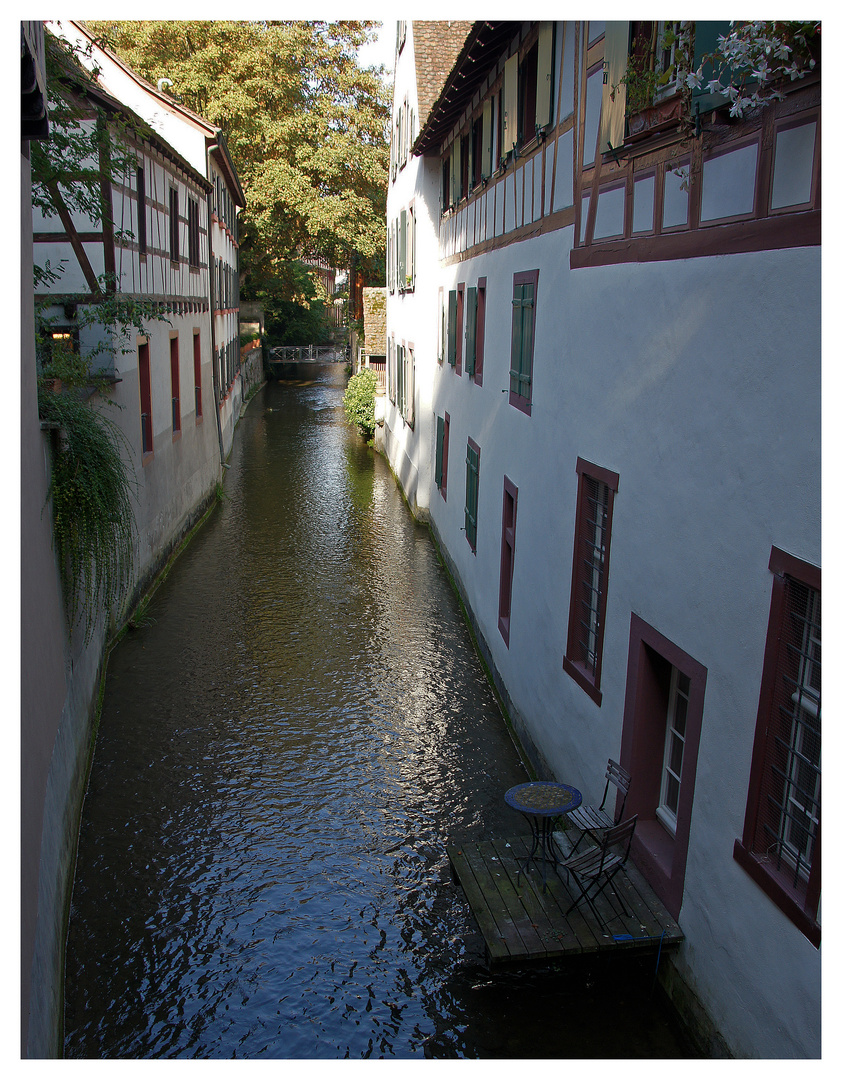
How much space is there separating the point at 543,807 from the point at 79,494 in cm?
452

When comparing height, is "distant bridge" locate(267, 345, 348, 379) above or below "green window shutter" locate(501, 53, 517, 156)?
below

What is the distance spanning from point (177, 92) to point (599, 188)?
29.6 m

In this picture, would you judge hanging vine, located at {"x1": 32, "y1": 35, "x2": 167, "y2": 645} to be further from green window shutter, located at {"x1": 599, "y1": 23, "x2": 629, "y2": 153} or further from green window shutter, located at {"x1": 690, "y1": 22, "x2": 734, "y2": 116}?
green window shutter, located at {"x1": 690, "y1": 22, "x2": 734, "y2": 116}

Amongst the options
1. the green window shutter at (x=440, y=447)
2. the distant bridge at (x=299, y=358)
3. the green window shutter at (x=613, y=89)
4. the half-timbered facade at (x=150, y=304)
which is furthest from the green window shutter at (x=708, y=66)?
the distant bridge at (x=299, y=358)

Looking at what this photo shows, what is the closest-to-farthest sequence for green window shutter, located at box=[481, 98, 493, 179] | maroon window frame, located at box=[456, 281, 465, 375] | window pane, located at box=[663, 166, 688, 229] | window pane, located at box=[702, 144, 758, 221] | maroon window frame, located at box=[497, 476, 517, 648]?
window pane, located at box=[702, 144, 758, 221] → window pane, located at box=[663, 166, 688, 229] → maroon window frame, located at box=[497, 476, 517, 648] → green window shutter, located at box=[481, 98, 493, 179] → maroon window frame, located at box=[456, 281, 465, 375]

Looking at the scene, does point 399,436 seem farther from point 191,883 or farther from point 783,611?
point 783,611

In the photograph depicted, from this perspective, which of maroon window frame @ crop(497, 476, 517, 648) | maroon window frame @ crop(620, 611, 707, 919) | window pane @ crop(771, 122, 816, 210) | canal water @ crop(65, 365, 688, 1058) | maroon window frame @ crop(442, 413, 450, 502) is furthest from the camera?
maroon window frame @ crop(442, 413, 450, 502)

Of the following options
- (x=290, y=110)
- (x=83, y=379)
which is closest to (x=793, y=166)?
(x=83, y=379)

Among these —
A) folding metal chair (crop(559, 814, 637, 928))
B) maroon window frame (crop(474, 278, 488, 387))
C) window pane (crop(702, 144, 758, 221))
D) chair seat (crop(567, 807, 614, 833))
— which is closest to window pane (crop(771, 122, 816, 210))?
window pane (crop(702, 144, 758, 221))

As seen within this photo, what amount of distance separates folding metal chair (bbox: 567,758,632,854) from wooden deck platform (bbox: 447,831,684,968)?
0.30 metres

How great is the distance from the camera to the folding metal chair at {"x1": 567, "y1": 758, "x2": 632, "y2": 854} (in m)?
5.93

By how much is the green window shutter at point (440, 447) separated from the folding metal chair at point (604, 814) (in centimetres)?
989

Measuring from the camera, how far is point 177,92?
31094mm

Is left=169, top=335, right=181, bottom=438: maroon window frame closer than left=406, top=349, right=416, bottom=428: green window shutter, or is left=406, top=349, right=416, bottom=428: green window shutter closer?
left=169, top=335, right=181, bottom=438: maroon window frame
